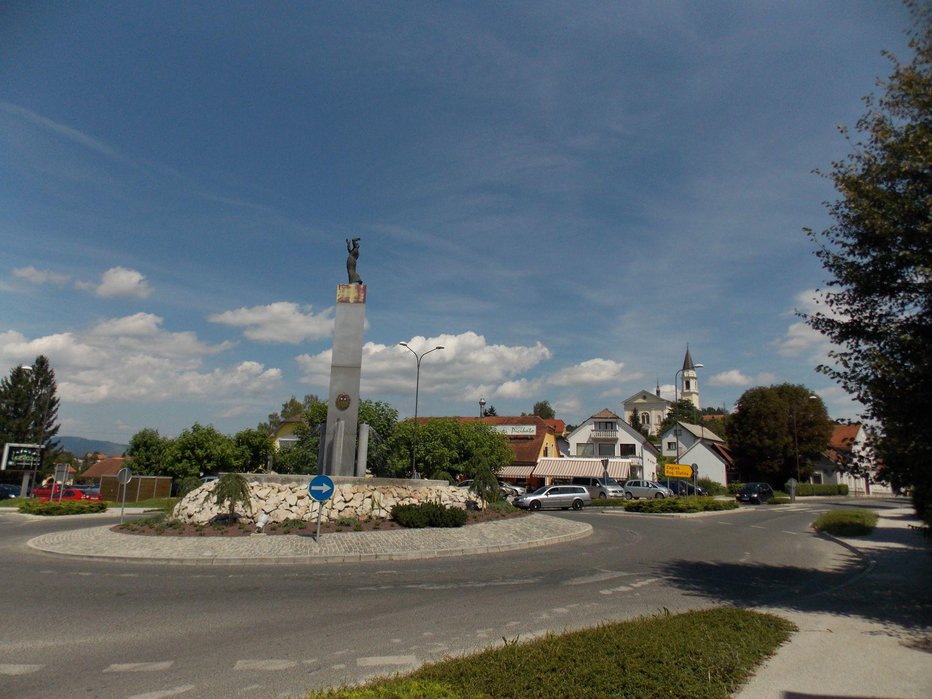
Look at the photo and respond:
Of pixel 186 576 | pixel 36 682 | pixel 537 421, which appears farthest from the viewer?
pixel 537 421

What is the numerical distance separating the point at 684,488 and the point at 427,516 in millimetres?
37768

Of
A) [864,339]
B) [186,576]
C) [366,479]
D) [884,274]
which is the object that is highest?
[884,274]

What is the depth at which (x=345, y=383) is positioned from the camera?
23516mm

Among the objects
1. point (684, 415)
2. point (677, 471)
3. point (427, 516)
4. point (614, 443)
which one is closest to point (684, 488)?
point (677, 471)

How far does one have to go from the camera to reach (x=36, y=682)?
19.2ft

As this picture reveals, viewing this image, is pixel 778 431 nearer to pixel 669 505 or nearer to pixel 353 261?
pixel 669 505

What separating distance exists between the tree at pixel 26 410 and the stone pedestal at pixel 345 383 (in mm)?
56574

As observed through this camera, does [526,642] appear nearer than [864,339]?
Yes

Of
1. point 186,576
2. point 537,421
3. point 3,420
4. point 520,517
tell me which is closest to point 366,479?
point 520,517

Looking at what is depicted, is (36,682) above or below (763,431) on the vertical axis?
below

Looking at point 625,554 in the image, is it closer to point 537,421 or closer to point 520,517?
point 520,517

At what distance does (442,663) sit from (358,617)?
2.99 m

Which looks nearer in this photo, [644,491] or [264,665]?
[264,665]

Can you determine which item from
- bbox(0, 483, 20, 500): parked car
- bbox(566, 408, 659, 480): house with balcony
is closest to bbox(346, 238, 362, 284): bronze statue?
bbox(0, 483, 20, 500): parked car
